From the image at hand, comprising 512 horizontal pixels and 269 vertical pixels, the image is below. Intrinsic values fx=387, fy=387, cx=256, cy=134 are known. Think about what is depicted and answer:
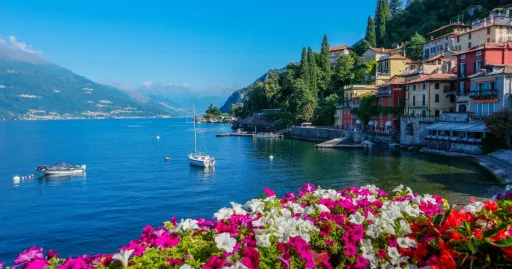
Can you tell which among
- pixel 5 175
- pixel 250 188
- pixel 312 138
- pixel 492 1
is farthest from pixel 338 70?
pixel 5 175

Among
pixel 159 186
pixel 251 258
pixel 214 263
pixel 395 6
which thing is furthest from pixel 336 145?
pixel 395 6

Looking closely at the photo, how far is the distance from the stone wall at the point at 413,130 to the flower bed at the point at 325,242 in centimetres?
5409

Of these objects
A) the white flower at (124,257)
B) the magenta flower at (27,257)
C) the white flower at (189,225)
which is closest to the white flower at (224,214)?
the white flower at (189,225)

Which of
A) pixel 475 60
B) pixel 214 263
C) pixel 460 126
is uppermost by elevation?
pixel 475 60

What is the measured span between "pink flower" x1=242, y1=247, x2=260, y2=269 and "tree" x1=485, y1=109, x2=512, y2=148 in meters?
44.5

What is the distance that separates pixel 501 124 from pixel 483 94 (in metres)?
6.32

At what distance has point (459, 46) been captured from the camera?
245 feet

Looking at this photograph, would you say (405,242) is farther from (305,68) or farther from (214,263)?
(305,68)

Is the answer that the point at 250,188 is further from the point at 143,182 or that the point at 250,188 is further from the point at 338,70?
the point at 338,70

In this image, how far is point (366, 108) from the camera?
72250 mm

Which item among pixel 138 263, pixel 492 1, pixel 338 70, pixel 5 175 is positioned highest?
pixel 492 1

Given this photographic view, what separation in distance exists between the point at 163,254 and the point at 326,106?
3413 inches

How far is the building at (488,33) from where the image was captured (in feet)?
217

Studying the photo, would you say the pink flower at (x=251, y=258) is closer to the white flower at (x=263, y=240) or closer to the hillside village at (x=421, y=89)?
the white flower at (x=263, y=240)
